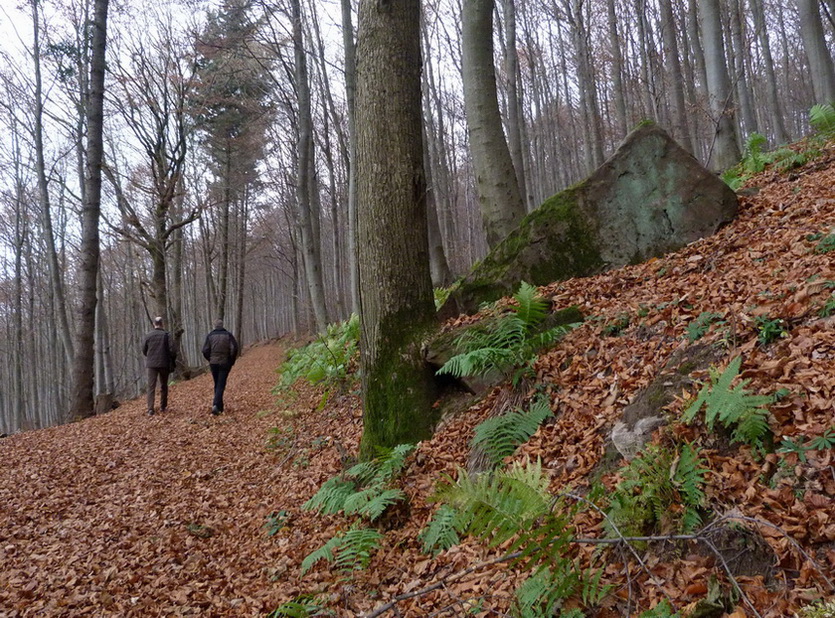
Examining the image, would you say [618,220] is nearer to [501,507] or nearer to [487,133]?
[487,133]

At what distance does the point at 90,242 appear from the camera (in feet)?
36.0

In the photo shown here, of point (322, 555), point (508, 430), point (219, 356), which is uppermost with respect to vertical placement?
point (219, 356)

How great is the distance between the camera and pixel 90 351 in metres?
10.9

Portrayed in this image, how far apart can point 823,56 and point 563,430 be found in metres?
13.0

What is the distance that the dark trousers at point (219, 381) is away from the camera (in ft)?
30.2

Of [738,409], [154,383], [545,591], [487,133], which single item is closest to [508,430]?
[545,591]

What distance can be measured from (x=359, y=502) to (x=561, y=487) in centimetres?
161

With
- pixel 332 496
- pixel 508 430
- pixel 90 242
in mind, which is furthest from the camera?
pixel 90 242

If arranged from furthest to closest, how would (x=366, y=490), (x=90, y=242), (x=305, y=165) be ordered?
(x=305, y=165), (x=90, y=242), (x=366, y=490)

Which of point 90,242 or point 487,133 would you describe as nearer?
point 487,133

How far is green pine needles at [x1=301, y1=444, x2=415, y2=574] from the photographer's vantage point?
3.36m

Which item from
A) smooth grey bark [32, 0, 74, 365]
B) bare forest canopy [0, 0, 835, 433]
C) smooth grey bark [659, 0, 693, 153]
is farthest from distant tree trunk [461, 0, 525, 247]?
smooth grey bark [32, 0, 74, 365]

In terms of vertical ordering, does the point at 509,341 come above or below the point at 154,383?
above

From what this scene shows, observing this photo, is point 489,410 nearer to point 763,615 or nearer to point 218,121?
point 763,615
